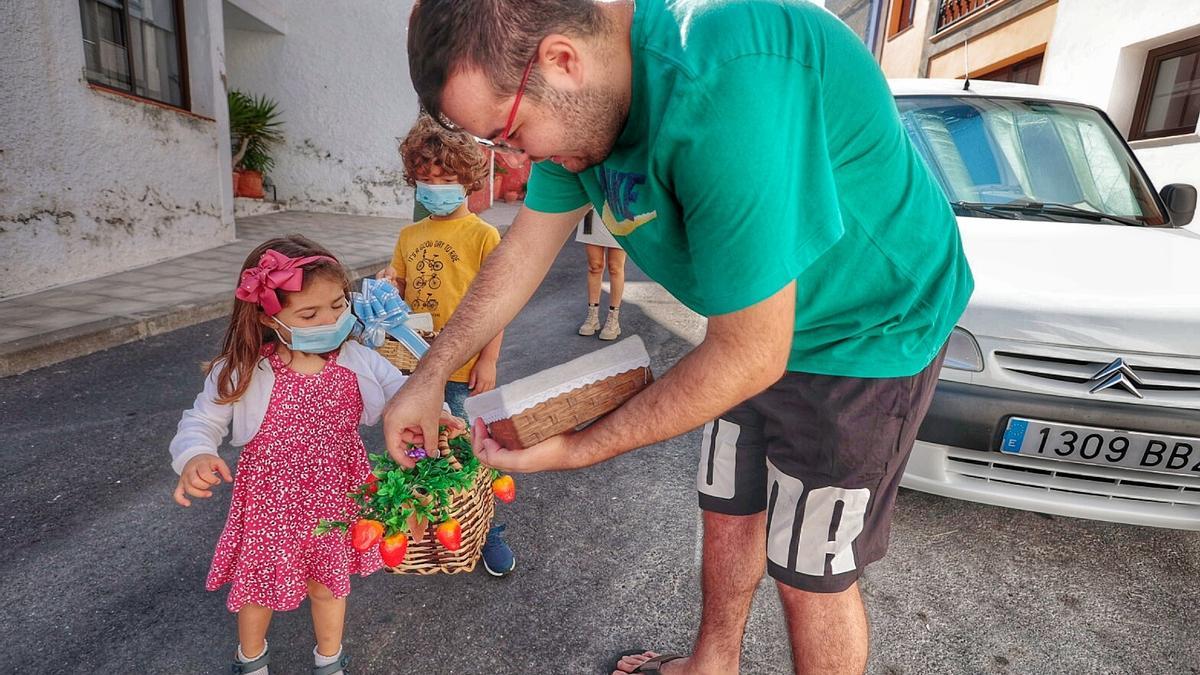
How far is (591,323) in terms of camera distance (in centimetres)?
596

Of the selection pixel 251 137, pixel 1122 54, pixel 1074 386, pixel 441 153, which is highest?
pixel 1122 54

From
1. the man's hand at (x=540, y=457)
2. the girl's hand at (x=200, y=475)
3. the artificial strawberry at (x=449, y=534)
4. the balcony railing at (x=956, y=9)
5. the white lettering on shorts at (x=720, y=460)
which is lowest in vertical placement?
the artificial strawberry at (x=449, y=534)

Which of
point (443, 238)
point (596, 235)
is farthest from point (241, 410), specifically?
point (596, 235)

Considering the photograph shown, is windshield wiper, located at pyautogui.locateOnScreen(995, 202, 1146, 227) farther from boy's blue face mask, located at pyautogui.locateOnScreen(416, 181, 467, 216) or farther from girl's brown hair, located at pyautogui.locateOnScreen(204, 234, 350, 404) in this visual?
girl's brown hair, located at pyautogui.locateOnScreen(204, 234, 350, 404)

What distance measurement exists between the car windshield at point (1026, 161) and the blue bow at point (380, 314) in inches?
101

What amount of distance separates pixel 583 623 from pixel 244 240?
884 centimetres

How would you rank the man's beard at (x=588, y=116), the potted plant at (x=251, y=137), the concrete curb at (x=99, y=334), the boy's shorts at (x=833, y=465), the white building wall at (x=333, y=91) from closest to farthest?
1. the man's beard at (x=588, y=116)
2. the boy's shorts at (x=833, y=465)
3. the concrete curb at (x=99, y=334)
4. the potted plant at (x=251, y=137)
5. the white building wall at (x=333, y=91)

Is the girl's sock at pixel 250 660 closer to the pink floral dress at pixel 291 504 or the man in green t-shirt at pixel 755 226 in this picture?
the pink floral dress at pixel 291 504

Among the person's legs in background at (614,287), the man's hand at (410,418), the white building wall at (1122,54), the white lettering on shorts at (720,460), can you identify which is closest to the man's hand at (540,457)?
the man's hand at (410,418)

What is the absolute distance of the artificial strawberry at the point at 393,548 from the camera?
1682 mm

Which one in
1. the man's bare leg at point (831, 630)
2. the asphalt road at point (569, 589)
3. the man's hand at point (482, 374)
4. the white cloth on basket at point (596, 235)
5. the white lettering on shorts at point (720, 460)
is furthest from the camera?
the white cloth on basket at point (596, 235)

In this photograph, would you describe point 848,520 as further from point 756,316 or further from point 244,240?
point 244,240

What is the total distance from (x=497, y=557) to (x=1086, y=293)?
2335mm

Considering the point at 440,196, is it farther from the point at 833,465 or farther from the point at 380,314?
the point at 833,465
